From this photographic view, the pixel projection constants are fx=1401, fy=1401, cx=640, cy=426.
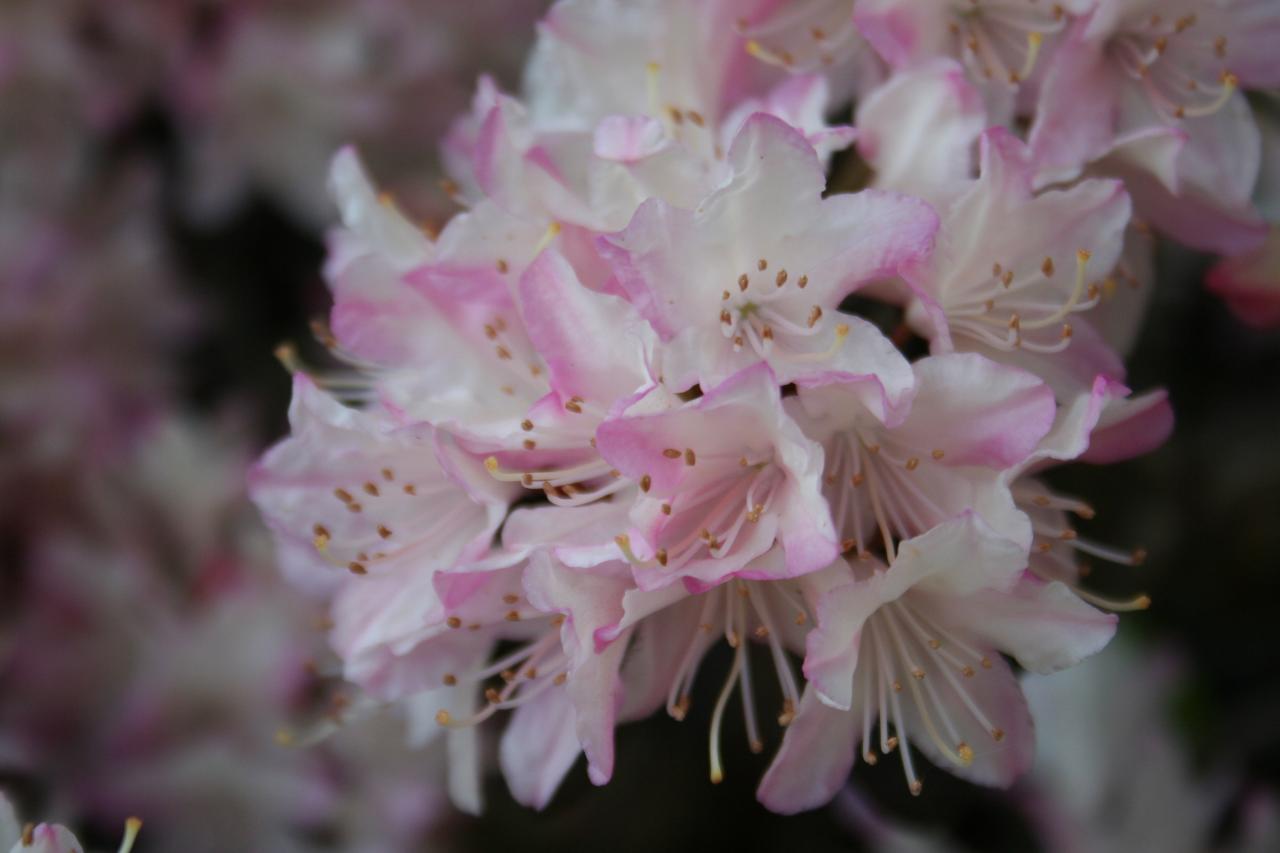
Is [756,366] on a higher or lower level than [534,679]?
higher

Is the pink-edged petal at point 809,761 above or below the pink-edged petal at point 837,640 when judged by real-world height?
below

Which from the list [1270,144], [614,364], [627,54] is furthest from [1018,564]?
[1270,144]

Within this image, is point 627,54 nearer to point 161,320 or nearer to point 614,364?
point 614,364

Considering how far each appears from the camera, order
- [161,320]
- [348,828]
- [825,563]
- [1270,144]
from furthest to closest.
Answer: [161,320], [348,828], [1270,144], [825,563]

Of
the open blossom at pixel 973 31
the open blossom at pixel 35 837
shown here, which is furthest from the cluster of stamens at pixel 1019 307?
the open blossom at pixel 35 837

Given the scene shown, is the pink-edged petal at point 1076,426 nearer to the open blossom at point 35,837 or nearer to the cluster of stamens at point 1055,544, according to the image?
the cluster of stamens at point 1055,544

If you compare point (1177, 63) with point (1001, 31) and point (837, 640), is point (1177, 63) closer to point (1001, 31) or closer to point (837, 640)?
point (1001, 31)

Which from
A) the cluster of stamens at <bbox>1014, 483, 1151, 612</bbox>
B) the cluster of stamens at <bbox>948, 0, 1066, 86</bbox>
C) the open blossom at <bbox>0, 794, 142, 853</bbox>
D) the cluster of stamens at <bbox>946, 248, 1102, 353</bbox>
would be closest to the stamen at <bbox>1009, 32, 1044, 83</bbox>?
the cluster of stamens at <bbox>948, 0, 1066, 86</bbox>
